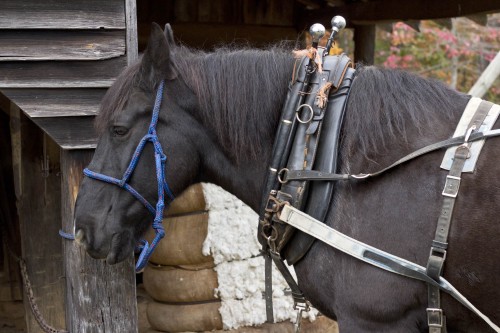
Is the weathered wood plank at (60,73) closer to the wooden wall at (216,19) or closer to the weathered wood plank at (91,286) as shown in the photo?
the weathered wood plank at (91,286)

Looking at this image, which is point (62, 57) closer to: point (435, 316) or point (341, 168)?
point (341, 168)

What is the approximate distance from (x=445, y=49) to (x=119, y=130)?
9.72 m

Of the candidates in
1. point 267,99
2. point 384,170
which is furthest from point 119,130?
point 384,170

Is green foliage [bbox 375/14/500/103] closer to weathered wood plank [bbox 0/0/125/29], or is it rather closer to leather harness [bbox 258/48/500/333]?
weathered wood plank [bbox 0/0/125/29]

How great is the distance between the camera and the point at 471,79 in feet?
38.8

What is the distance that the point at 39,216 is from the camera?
15.7 ft

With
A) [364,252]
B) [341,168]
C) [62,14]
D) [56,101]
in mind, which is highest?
[62,14]

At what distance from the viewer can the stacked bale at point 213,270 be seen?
4.50m

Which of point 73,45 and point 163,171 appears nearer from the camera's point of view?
point 163,171

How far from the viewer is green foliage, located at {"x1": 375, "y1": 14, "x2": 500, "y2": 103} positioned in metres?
10.9

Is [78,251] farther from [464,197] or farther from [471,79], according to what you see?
[471,79]

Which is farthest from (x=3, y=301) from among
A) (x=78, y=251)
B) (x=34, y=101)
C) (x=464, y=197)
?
(x=464, y=197)

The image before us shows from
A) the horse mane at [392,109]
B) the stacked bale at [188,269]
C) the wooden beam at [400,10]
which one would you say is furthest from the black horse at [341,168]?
the wooden beam at [400,10]

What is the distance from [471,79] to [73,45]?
9962 mm
